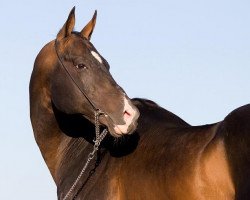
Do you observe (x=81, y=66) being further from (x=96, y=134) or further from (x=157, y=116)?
(x=157, y=116)

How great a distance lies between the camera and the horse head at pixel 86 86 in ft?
24.3

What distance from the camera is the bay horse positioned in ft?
20.3

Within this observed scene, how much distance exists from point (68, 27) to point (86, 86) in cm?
96

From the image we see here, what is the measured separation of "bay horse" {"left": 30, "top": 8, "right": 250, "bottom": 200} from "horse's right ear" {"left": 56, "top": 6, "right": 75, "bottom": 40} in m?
0.01

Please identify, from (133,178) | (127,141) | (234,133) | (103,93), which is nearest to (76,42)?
(103,93)

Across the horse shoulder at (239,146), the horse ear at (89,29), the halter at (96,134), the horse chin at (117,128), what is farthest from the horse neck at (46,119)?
the horse shoulder at (239,146)

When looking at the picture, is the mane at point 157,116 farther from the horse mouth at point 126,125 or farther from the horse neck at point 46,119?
the horse neck at point 46,119

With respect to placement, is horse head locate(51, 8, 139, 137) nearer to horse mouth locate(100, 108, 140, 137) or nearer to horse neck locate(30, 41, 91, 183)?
horse mouth locate(100, 108, 140, 137)

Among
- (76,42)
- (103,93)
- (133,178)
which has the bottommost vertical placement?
(133,178)

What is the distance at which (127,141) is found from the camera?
795 cm

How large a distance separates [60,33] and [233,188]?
350 cm

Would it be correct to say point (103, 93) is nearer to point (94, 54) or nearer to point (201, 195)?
point (94, 54)

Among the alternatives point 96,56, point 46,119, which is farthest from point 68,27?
point 46,119

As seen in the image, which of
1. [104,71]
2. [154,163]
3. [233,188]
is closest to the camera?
[233,188]
